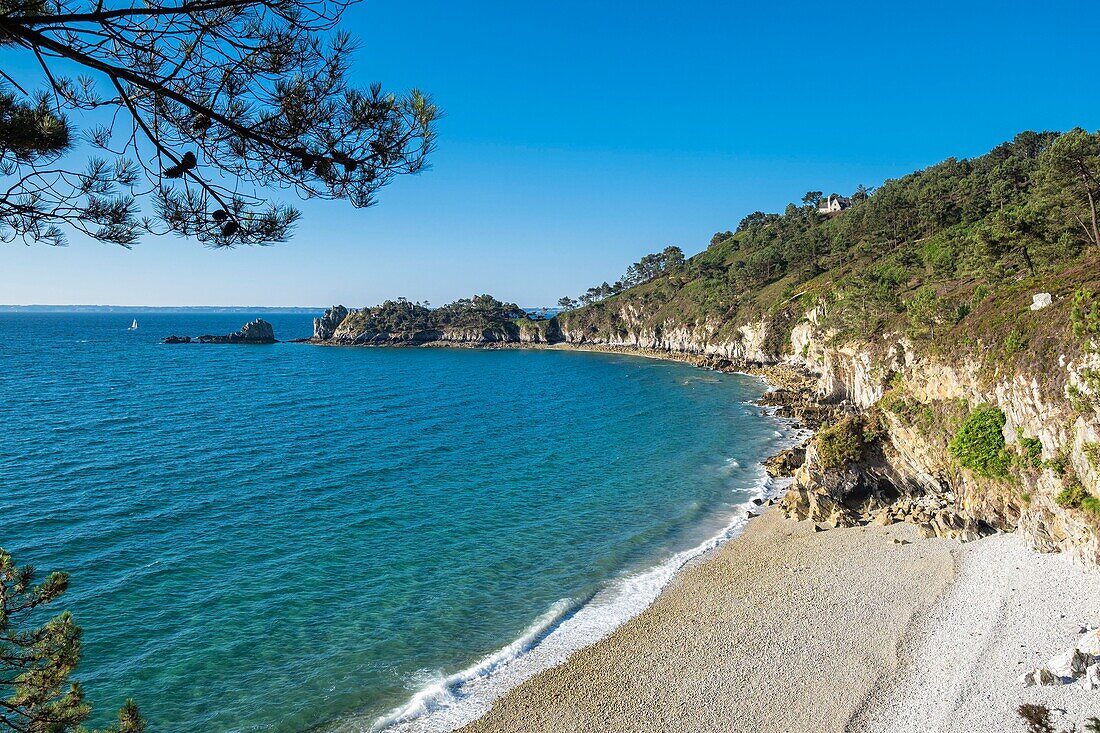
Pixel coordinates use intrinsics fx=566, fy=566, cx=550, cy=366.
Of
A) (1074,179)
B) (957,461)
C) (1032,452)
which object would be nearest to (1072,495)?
(1032,452)

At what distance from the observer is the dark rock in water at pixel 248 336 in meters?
157

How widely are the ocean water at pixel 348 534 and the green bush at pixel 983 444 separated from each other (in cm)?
1124

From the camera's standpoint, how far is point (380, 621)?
21156mm

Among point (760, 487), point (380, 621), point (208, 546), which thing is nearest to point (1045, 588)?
point (760, 487)

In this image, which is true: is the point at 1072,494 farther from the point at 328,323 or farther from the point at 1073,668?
the point at 328,323

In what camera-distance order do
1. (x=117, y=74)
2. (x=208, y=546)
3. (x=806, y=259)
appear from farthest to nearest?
(x=806, y=259) → (x=208, y=546) → (x=117, y=74)

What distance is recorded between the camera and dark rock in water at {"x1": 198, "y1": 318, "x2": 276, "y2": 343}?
516 ft

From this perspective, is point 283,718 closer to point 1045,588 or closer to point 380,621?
point 380,621

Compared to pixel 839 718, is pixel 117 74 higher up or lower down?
higher up

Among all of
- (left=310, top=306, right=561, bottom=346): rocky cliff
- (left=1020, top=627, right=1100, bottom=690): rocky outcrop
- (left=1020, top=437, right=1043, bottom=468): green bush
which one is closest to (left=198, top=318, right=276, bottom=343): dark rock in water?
(left=310, top=306, right=561, bottom=346): rocky cliff

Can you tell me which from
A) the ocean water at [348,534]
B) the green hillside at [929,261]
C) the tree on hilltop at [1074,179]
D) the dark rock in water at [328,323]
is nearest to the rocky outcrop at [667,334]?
the green hillside at [929,261]

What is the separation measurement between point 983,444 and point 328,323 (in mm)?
166642

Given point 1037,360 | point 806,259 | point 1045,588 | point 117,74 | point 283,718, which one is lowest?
point 283,718

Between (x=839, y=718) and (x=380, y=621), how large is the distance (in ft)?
50.3
